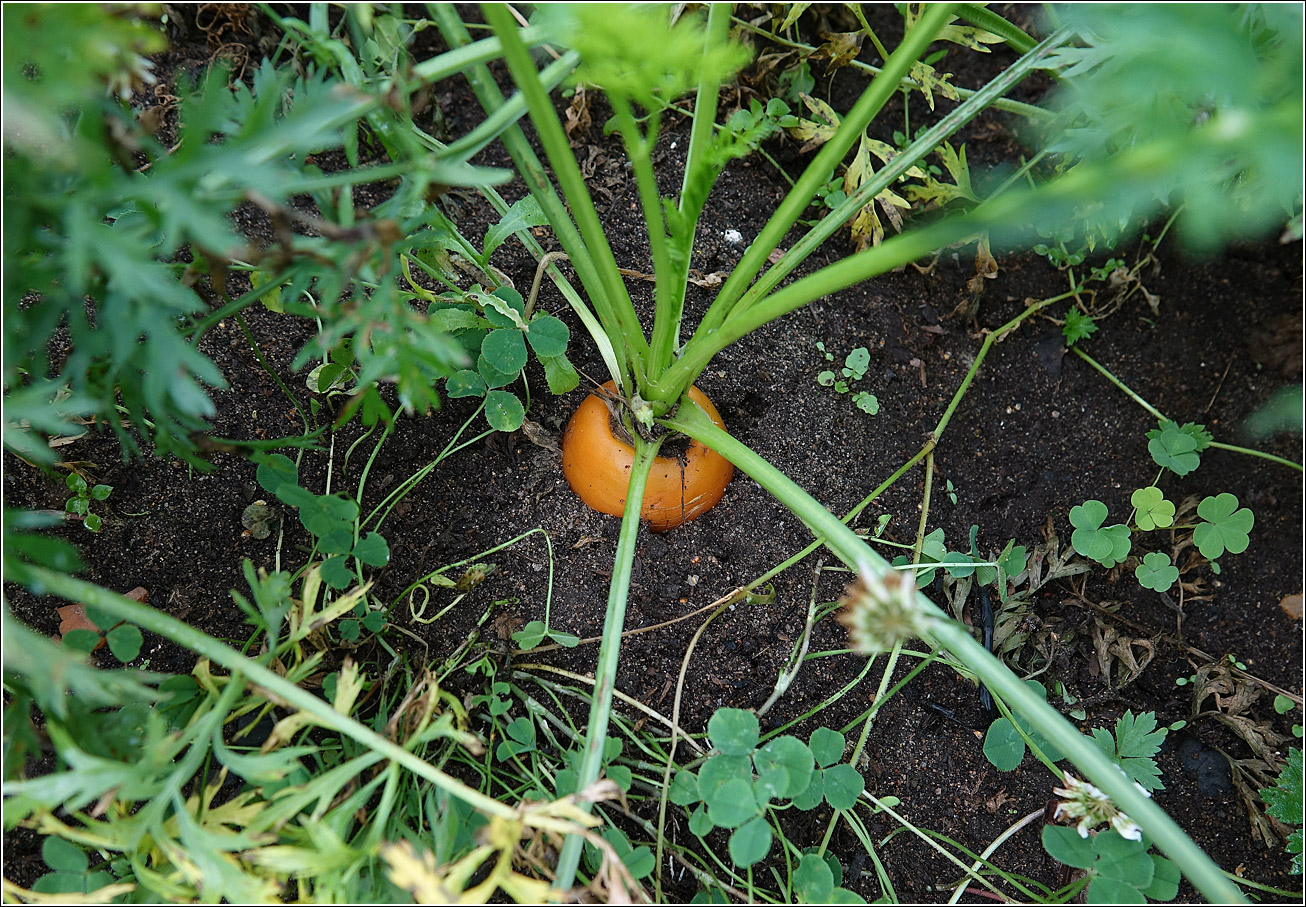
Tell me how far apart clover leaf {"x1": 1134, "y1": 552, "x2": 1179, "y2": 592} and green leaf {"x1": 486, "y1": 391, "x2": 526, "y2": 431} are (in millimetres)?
1147

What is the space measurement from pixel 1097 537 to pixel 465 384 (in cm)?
114

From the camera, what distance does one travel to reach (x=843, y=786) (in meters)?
1.22

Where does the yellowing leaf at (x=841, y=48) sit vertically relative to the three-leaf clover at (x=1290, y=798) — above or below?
above

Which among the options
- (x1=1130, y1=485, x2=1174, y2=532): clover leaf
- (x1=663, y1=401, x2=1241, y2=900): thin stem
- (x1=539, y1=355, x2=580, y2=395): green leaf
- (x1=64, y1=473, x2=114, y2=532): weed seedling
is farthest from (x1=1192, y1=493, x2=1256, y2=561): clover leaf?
(x1=64, y1=473, x2=114, y2=532): weed seedling

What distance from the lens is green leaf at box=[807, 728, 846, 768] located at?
1.24 meters

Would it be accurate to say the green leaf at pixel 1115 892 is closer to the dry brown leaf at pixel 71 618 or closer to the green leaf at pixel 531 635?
the green leaf at pixel 531 635

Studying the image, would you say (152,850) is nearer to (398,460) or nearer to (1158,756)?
(398,460)

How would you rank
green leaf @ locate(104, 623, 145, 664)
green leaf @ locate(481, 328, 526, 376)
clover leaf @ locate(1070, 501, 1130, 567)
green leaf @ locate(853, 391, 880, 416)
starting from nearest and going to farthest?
green leaf @ locate(104, 623, 145, 664), green leaf @ locate(481, 328, 526, 376), clover leaf @ locate(1070, 501, 1130, 567), green leaf @ locate(853, 391, 880, 416)

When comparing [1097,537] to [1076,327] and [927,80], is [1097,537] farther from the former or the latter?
[927,80]

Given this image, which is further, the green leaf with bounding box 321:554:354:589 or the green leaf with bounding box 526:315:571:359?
the green leaf with bounding box 526:315:571:359

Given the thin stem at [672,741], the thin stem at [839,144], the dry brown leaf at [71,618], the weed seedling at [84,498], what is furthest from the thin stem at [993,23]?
the dry brown leaf at [71,618]

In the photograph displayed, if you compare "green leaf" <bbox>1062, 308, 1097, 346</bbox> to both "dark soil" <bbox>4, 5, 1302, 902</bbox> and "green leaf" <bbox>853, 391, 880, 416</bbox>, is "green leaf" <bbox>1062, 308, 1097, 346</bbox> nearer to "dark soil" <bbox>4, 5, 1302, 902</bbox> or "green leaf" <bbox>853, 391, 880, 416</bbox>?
"dark soil" <bbox>4, 5, 1302, 902</bbox>

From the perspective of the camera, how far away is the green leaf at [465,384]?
134cm

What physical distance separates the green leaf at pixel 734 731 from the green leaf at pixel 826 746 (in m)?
0.13
